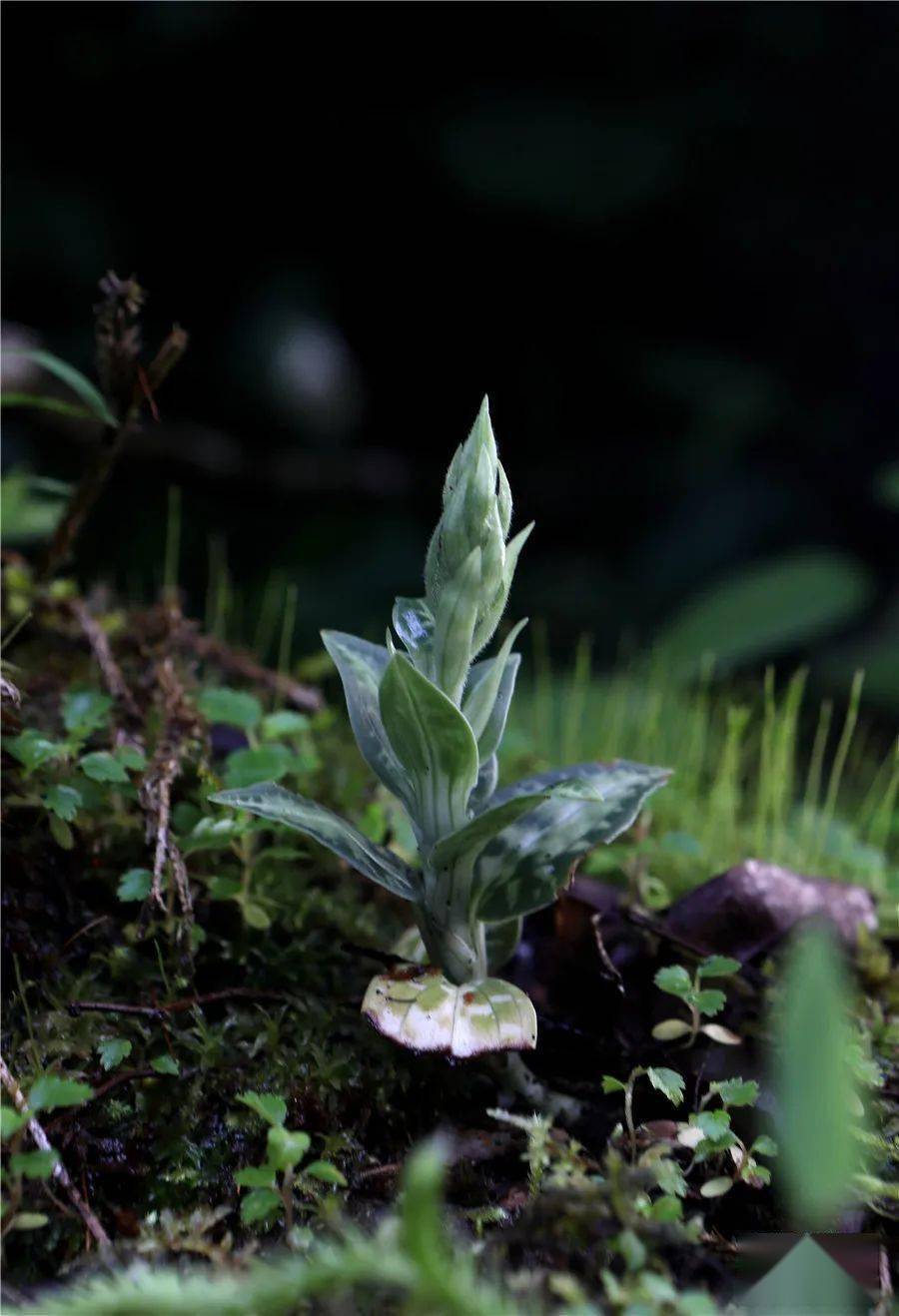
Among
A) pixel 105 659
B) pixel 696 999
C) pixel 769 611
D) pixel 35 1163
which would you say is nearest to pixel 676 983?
pixel 696 999

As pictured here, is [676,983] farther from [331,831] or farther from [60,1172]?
[60,1172]

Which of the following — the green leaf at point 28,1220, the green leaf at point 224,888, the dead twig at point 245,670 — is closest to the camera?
the green leaf at point 28,1220

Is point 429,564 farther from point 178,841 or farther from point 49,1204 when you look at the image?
point 49,1204

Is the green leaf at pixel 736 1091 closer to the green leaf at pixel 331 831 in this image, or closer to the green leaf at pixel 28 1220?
the green leaf at pixel 331 831

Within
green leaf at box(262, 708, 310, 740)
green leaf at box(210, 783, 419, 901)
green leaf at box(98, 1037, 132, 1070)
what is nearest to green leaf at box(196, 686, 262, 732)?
green leaf at box(262, 708, 310, 740)

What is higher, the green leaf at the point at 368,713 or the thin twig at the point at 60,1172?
the green leaf at the point at 368,713

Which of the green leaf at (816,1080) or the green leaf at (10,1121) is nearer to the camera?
the green leaf at (816,1080)

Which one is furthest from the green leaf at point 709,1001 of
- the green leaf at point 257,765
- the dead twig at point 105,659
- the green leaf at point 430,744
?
the dead twig at point 105,659
